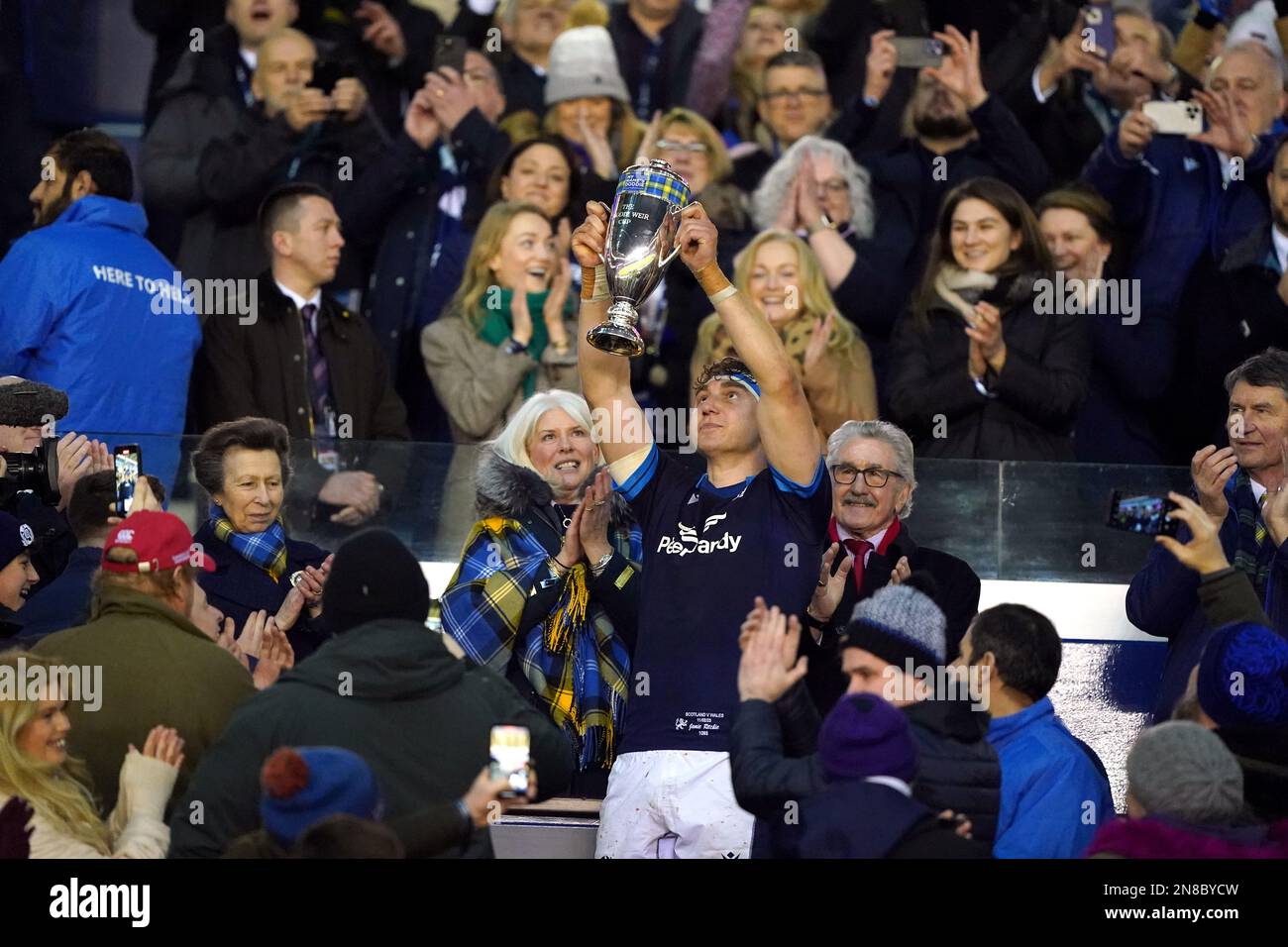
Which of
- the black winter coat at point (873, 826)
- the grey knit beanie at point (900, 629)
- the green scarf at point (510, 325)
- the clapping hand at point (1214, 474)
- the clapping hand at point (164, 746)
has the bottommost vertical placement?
the black winter coat at point (873, 826)

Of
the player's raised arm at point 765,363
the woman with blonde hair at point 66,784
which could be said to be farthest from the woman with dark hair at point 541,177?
the woman with blonde hair at point 66,784

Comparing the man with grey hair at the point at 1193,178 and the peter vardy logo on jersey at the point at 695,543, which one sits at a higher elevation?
the man with grey hair at the point at 1193,178

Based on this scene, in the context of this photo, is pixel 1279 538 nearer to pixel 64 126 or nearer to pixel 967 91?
pixel 967 91

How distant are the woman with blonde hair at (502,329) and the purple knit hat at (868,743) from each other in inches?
140

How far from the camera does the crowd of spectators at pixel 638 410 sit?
19.1ft

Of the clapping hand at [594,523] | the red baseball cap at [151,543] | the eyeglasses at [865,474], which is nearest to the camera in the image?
the red baseball cap at [151,543]

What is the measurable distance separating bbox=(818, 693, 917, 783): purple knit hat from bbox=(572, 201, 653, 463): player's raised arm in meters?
1.61

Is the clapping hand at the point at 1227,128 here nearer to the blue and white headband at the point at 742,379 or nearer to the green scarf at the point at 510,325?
the green scarf at the point at 510,325

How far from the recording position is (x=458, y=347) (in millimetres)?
9039

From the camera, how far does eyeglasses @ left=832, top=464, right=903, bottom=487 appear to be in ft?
24.4

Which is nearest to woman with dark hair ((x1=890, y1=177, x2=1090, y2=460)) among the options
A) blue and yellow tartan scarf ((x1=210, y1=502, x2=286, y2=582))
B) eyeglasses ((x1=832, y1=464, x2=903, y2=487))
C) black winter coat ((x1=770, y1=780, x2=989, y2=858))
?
eyeglasses ((x1=832, y1=464, x2=903, y2=487))

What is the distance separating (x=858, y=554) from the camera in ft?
24.1

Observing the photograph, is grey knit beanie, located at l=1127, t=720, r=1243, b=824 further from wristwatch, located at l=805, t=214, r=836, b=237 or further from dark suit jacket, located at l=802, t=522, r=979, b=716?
wristwatch, located at l=805, t=214, r=836, b=237

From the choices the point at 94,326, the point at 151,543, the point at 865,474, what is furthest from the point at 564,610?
the point at 94,326
